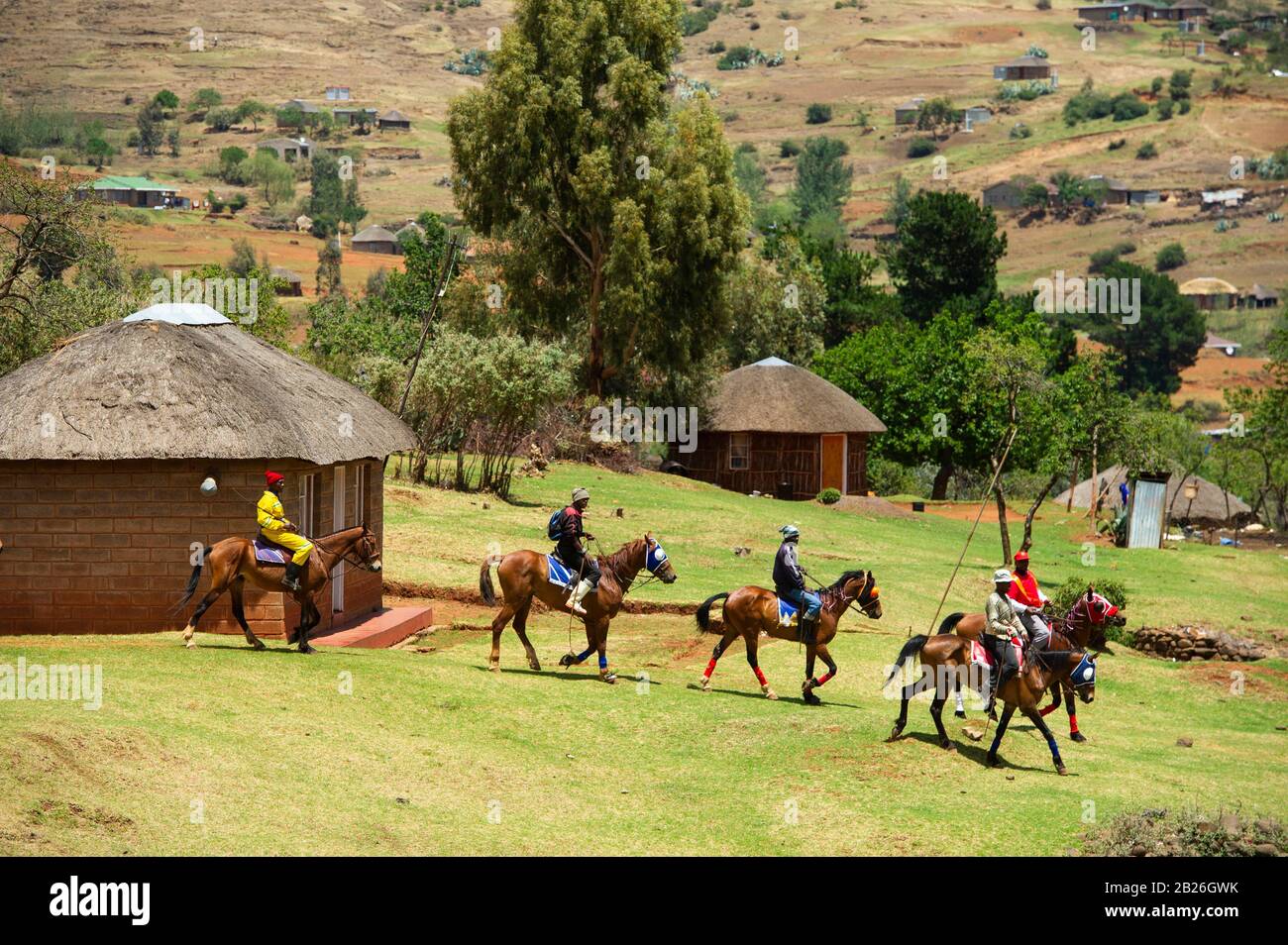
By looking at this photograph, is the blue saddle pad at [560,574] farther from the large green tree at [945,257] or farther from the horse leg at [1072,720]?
the large green tree at [945,257]

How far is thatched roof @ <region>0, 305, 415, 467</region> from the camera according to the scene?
22594mm

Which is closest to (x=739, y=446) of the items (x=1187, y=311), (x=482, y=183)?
(x=482, y=183)

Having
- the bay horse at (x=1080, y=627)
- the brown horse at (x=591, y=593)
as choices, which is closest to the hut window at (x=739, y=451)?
the brown horse at (x=591, y=593)

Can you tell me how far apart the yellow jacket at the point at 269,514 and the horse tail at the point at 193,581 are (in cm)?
105

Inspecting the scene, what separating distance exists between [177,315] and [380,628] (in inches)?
238

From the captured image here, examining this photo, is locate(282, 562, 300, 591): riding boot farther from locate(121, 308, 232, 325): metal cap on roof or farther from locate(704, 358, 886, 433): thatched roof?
locate(704, 358, 886, 433): thatched roof

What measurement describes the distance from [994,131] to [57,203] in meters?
178

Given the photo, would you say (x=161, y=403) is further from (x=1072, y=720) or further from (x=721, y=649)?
(x=1072, y=720)

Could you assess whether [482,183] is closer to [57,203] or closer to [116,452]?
[57,203]

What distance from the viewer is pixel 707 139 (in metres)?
55.3

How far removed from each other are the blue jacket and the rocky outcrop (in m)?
14.8

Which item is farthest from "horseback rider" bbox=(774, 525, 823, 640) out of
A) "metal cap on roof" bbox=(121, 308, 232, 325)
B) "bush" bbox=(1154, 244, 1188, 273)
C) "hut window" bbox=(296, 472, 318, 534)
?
"bush" bbox=(1154, 244, 1188, 273)

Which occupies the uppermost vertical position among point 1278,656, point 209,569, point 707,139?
point 707,139

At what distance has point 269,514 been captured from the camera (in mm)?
21016
